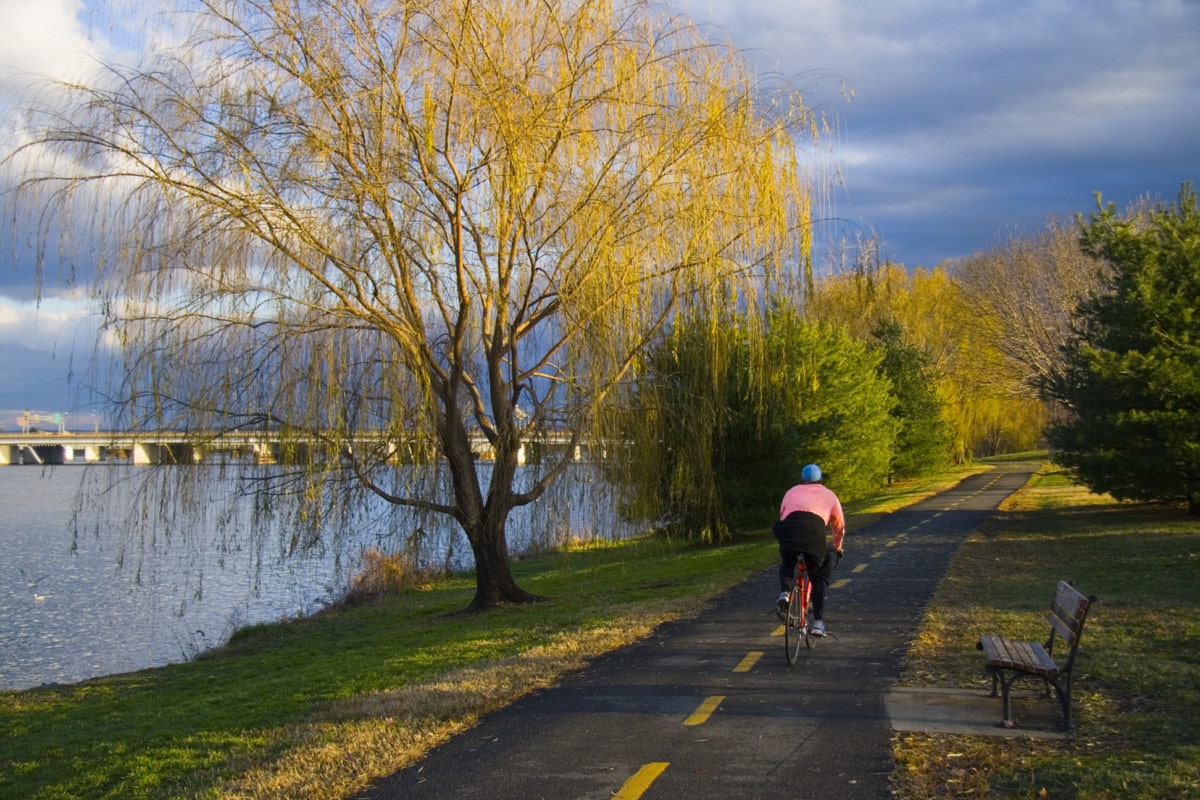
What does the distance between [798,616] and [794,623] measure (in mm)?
82

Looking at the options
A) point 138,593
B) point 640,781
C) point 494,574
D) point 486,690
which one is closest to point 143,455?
point 494,574

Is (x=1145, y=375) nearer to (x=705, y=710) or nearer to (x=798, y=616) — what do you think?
(x=798, y=616)

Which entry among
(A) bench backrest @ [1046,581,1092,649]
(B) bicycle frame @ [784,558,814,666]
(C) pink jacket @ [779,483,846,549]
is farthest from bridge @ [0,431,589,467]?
(A) bench backrest @ [1046,581,1092,649]

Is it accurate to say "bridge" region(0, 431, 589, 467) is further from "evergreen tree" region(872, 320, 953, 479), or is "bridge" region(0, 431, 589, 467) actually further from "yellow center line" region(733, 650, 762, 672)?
"evergreen tree" region(872, 320, 953, 479)

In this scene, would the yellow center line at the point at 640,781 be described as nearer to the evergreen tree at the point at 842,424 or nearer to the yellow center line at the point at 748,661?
the yellow center line at the point at 748,661

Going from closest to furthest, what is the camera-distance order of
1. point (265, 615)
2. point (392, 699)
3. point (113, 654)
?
point (392, 699)
point (113, 654)
point (265, 615)

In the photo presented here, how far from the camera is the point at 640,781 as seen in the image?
5648 mm

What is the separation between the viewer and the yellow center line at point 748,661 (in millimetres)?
8570

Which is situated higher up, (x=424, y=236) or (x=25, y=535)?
(x=424, y=236)

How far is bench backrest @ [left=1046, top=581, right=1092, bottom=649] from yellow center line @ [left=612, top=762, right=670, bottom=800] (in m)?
2.88

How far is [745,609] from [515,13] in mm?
8224

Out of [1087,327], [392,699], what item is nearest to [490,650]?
[392,699]

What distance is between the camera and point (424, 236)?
12789mm

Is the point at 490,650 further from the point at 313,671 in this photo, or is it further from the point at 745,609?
the point at 745,609
